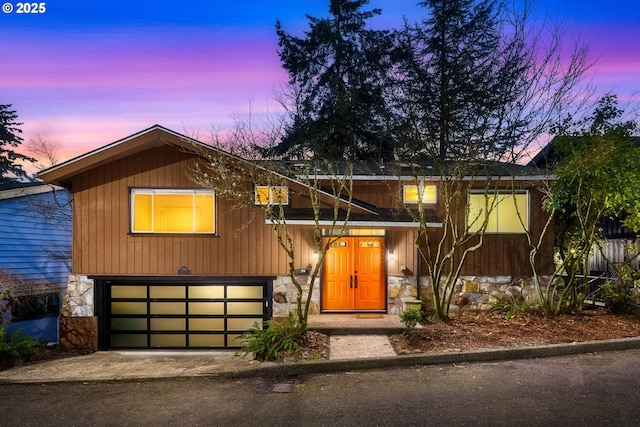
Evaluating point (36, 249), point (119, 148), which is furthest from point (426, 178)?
point (36, 249)

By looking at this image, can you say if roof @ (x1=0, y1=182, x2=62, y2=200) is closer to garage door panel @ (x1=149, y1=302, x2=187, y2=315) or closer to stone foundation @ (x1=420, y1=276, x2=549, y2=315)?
garage door panel @ (x1=149, y1=302, x2=187, y2=315)

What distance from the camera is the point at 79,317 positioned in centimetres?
1213

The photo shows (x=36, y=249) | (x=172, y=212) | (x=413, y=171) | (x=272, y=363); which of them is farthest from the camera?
(x=36, y=249)

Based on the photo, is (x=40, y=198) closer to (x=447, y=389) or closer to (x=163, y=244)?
(x=163, y=244)

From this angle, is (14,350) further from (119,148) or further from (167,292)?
(119,148)

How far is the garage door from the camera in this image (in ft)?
41.1

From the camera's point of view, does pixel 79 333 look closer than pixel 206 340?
Yes

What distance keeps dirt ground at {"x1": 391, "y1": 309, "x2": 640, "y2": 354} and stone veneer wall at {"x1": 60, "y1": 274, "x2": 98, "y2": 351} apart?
26.3 feet

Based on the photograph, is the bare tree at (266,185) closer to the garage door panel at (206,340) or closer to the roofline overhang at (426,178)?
the roofline overhang at (426,178)

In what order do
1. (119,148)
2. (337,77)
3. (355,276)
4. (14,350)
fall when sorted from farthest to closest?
(337,77)
(355,276)
(119,148)
(14,350)

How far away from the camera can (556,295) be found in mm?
12836

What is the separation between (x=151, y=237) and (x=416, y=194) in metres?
7.39

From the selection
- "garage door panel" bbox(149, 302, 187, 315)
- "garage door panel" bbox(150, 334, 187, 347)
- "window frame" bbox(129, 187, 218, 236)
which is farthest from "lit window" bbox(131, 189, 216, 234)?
"garage door panel" bbox(150, 334, 187, 347)

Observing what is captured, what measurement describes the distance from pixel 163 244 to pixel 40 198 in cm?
653
